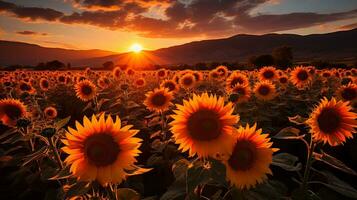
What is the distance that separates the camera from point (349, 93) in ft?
24.5

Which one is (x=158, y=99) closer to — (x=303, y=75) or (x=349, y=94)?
(x=349, y=94)

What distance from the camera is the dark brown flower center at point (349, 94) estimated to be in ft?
24.3

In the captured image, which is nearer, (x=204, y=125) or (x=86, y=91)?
(x=204, y=125)

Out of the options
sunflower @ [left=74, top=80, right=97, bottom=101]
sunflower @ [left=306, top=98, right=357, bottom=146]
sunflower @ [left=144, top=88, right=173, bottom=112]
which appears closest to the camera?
sunflower @ [left=306, top=98, right=357, bottom=146]

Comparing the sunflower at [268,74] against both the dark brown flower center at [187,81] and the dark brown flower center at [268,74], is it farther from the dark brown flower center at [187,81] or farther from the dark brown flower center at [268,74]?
the dark brown flower center at [187,81]

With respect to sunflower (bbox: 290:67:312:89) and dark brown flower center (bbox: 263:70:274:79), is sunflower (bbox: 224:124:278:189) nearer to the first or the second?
dark brown flower center (bbox: 263:70:274:79)

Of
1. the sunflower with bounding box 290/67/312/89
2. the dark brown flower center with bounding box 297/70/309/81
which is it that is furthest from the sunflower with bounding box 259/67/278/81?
the dark brown flower center with bounding box 297/70/309/81

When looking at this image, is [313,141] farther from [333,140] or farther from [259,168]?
[259,168]

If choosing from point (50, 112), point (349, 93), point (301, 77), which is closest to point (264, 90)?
point (349, 93)

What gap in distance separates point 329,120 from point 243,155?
1173 millimetres

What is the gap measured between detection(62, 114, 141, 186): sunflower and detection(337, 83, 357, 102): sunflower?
21.6 feet

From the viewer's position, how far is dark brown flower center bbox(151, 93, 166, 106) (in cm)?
694

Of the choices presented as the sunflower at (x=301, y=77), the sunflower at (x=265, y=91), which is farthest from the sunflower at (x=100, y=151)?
the sunflower at (x=301, y=77)

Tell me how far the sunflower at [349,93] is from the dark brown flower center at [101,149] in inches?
262
